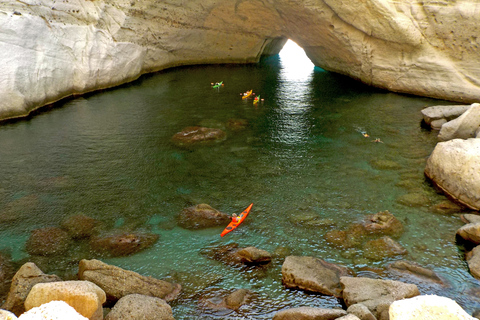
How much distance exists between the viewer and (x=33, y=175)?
11727mm

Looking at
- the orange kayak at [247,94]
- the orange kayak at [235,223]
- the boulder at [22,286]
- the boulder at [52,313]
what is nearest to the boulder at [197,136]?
the orange kayak at [247,94]

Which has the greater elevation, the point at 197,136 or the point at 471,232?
the point at 197,136

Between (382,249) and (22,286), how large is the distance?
722 cm

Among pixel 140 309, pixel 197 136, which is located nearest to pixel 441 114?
pixel 197 136

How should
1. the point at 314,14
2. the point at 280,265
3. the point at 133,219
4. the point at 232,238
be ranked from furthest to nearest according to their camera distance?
the point at 314,14 → the point at 133,219 → the point at 232,238 → the point at 280,265

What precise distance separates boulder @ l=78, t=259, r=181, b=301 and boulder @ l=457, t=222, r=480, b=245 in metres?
6.61

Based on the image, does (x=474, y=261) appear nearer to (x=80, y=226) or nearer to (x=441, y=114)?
(x=80, y=226)

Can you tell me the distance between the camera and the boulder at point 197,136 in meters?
14.3

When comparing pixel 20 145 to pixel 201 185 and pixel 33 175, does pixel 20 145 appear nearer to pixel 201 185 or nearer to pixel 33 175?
pixel 33 175

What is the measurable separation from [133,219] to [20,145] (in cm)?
683

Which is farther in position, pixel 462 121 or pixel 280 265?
pixel 462 121

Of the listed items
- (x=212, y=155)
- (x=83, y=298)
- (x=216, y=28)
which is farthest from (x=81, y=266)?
(x=216, y=28)

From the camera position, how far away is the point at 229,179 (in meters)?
11.6

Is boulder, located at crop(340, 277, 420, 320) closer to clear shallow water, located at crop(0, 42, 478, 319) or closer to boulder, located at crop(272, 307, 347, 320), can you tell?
clear shallow water, located at crop(0, 42, 478, 319)
